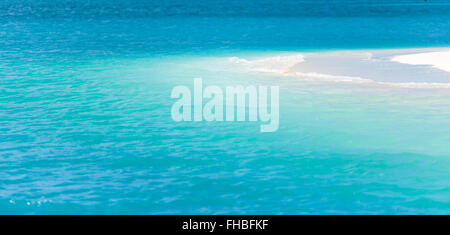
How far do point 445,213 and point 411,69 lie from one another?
39.5 ft

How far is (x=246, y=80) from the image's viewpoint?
18.8m

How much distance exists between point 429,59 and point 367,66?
2250 millimetres

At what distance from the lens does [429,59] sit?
71.7 feet

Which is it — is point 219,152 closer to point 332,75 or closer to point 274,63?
point 332,75

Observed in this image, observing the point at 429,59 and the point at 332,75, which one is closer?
the point at 332,75

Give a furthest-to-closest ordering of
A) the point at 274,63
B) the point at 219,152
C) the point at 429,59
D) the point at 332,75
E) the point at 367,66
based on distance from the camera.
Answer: the point at 274,63 → the point at 429,59 → the point at 367,66 → the point at 332,75 → the point at 219,152

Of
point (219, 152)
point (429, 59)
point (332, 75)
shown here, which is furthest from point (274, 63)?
point (219, 152)

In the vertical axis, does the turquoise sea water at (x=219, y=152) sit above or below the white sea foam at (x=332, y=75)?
below

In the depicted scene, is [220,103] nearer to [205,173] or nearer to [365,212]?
[205,173]

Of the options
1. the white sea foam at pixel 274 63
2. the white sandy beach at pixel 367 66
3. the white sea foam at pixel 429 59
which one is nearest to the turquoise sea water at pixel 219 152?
the white sandy beach at pixel 367 66

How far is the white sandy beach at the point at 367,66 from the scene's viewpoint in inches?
709

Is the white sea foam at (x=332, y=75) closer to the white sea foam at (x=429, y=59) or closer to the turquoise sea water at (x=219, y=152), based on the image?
the white sea foam at (x=429, y=59)

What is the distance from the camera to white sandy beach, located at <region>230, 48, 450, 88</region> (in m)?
18.0
